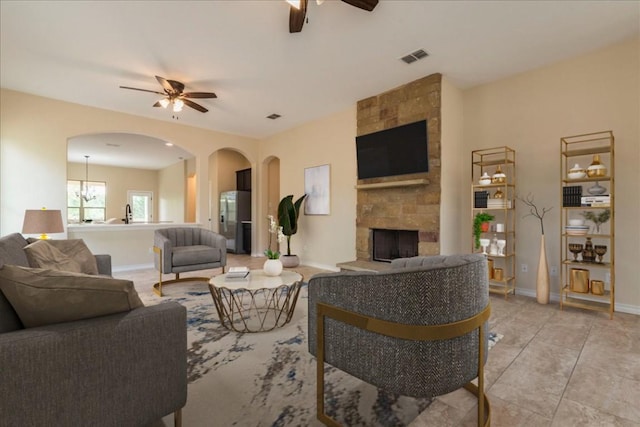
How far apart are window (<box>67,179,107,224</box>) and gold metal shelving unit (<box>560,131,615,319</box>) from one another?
12097mm

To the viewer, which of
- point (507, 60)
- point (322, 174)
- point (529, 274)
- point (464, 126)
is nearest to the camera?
point (507, 60)

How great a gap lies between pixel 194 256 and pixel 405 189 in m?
2.94

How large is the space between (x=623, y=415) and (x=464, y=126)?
3.57m

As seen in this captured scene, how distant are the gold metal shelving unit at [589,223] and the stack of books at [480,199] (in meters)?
0.74

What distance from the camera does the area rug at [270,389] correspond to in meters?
1.48

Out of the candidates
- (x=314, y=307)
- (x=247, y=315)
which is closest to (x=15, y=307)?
(x=314, y=307)

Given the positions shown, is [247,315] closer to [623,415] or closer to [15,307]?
[15,307]

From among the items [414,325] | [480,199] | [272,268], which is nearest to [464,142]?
[480,199]

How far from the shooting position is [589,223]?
3254 millimetres

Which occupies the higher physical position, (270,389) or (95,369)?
(95,369)

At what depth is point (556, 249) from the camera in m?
3.49

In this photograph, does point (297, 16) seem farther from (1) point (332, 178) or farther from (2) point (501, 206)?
(1) point (332, 178)

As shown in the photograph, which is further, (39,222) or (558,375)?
(39,222)

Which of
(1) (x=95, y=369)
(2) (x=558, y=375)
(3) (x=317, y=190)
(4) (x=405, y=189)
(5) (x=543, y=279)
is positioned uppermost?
(3) (x=317, y=190)
